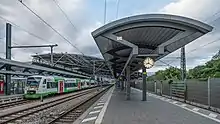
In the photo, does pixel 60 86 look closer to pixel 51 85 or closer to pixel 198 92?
pixel 51 85

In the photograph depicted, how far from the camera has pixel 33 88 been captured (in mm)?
29031

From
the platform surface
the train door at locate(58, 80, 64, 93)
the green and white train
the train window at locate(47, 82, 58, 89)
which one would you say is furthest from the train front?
the platform surface

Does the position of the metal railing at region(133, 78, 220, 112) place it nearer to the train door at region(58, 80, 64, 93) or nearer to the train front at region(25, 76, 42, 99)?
the train front at region(25, 76, 42, 99)

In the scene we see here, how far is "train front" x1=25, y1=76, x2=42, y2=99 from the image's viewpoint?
28766 millimetres

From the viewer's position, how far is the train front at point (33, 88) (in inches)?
1133

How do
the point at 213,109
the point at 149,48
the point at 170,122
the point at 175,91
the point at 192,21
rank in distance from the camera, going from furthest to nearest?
the point at 175,91
the point at 149,48
the point at 192,21
the point at 213,109
the point at 170,122

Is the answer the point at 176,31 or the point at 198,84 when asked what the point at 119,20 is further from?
the point at 198,84

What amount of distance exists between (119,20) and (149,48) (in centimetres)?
629

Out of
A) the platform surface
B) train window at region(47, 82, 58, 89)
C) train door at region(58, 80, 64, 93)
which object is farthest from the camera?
train door at region(58, 80, 64, 93)

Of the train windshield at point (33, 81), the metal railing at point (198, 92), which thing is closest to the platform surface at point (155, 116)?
the metal railing at point (198, 92)

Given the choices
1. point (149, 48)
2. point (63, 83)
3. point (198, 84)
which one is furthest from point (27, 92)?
point (198, 84)

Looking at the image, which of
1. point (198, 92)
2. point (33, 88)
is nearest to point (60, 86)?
point (33, 88)

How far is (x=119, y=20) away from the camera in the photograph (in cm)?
1588

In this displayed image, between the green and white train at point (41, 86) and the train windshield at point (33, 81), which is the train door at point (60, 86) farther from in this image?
the train windshield at point (33, 81)
